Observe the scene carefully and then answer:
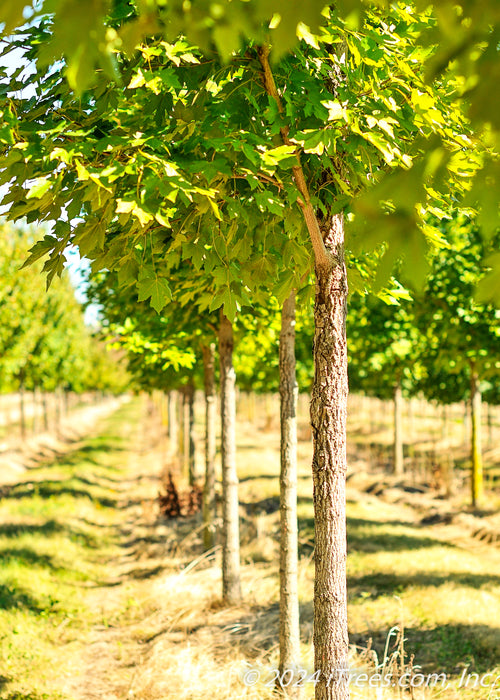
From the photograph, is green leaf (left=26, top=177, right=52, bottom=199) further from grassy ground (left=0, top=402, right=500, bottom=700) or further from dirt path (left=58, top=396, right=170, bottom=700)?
dirt path (left=58, top=396, right=170, bottom=700)

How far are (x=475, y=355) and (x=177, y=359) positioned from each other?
4937mm

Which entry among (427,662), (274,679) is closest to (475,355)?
(427,662)

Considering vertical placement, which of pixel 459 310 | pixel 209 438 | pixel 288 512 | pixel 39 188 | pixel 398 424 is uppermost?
pixel 459 310

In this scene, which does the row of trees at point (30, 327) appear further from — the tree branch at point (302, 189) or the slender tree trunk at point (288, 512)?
the tree branch at point (302, 189)

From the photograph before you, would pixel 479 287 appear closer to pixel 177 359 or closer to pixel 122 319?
pixel 177 359

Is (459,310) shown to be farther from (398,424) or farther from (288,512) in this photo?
(398,424)

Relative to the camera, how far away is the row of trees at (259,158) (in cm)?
200

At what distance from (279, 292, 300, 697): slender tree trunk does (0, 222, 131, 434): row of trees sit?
7845 mm

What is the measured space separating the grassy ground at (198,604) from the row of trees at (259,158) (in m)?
1.92

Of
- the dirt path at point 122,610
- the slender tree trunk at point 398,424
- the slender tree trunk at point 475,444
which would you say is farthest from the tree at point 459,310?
the dirt path at point 122,610

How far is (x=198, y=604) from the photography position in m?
6.26

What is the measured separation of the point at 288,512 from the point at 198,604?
278cm

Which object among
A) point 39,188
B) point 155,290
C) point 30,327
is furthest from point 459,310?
point 30,327

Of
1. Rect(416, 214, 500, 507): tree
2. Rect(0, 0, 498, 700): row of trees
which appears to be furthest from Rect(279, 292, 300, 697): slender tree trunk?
Rect(416, 214, 500, 507): tree
